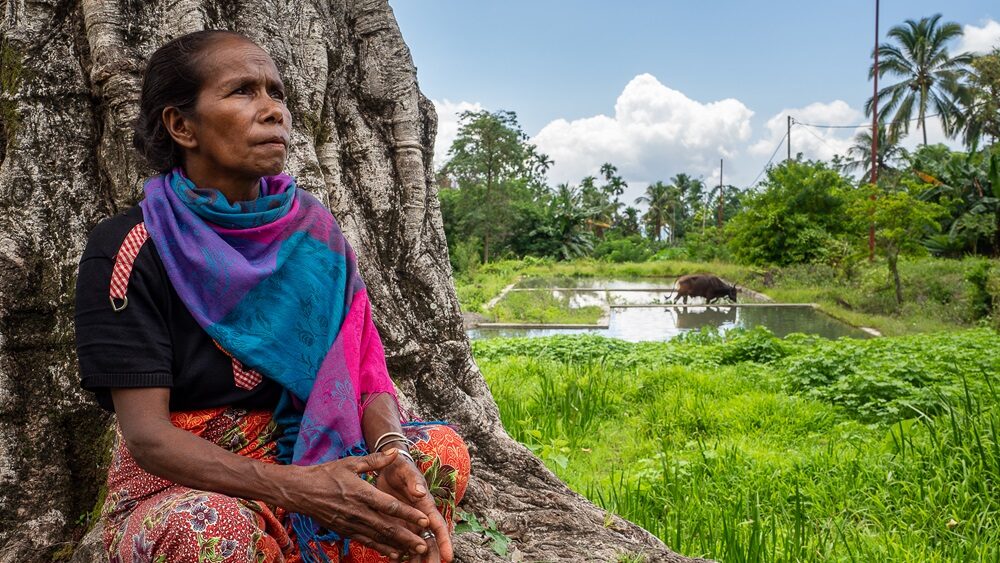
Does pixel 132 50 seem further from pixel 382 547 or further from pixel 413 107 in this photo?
pixel 382 547

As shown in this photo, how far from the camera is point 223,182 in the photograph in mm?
1948

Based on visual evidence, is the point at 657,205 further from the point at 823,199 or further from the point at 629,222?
the point at 823,199

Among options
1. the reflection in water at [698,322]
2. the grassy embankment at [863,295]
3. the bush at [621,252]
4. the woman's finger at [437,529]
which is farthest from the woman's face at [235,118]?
the bush at [621,252]

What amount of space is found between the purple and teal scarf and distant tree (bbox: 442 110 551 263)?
3183 centimetres

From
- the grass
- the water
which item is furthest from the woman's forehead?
the grass

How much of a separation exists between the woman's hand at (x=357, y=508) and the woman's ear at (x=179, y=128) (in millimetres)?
810

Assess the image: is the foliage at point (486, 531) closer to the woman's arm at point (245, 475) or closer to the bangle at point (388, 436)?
the bangle at point (388, 436)

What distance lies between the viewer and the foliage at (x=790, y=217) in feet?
87.5

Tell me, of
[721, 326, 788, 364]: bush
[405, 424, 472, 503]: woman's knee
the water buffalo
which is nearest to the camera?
[405, 424, 472, 503]: woman's knee

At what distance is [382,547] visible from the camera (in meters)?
1.74

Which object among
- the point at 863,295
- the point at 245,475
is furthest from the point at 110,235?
the point at 863,295

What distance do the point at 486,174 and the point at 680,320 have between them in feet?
59.4

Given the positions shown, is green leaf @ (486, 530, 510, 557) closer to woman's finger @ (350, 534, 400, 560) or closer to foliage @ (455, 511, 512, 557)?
foliage @ (455, 511, 512, 557)

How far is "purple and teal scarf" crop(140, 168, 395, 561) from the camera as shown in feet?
6.00
